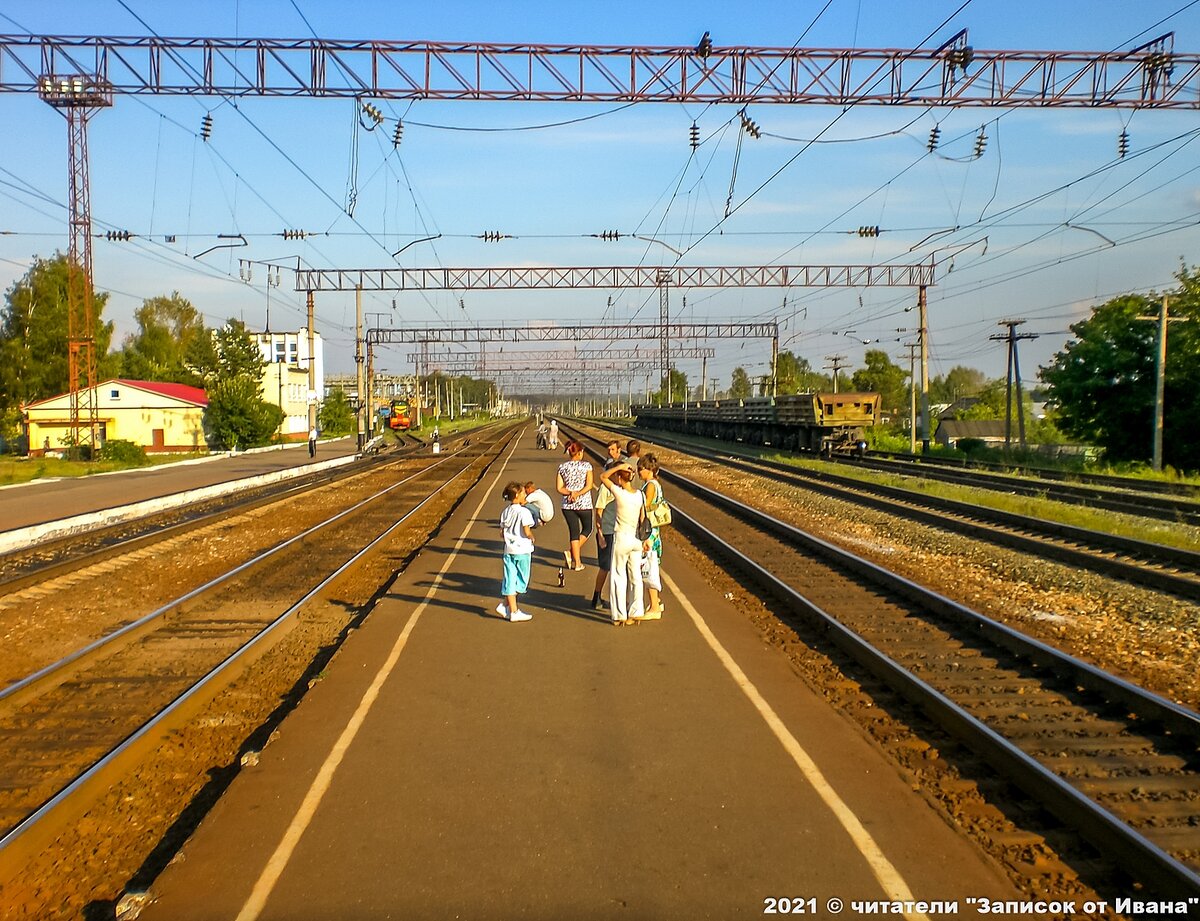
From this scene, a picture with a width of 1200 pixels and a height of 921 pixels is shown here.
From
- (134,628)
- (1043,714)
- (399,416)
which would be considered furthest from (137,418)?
(1043,714)

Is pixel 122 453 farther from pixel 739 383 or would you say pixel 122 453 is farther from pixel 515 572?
pixel 739 383

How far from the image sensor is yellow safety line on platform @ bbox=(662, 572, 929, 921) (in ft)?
14.8

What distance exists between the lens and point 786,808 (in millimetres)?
5398

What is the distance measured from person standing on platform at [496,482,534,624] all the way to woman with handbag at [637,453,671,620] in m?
1.19

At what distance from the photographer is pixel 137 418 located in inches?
2405

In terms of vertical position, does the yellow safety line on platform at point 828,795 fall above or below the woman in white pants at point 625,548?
below

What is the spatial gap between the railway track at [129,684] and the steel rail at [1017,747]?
17.3 ft

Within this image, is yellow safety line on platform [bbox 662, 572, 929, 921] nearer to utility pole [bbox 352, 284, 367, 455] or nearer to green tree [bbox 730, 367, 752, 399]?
utility pole [bbox 352, 284, 367, 455]

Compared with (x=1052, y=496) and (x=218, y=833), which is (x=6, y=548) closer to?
(x=218, y=833)

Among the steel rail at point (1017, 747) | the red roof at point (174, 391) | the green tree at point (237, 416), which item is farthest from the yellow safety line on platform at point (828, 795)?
the red roof at point (174, 391)

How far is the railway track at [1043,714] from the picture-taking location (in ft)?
16.5

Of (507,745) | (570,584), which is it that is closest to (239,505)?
(570,584)

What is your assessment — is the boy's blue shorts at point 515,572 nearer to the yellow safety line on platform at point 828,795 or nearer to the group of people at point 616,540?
the group of people at point 616,540

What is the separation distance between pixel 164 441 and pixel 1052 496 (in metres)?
53.1
